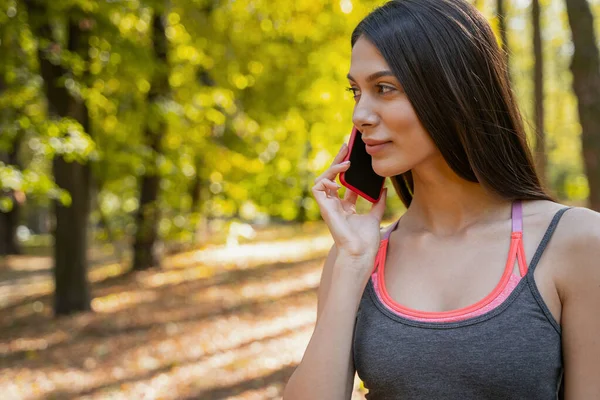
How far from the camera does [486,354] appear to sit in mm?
1674

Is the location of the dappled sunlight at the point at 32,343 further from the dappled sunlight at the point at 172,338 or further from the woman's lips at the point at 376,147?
the woman's lips at the point at 376,147

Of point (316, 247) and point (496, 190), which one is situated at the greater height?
point (496, 190)

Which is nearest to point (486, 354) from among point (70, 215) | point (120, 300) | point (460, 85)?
point (460, 85)

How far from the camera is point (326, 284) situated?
212cm

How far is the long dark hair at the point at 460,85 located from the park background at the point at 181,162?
199 cm

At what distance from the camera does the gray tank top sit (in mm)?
1664

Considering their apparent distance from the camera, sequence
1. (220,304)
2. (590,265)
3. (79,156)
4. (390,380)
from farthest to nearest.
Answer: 1. (220,304)
2. (79,156)
3. (390,380)
4. (590,265)

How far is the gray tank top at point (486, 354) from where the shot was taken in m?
1.66

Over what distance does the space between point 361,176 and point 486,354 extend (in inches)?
33.2

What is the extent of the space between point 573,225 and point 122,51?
28.2ft

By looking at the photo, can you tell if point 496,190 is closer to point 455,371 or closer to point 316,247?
point 455,371

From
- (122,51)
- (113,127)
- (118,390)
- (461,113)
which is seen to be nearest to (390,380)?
(461,113)

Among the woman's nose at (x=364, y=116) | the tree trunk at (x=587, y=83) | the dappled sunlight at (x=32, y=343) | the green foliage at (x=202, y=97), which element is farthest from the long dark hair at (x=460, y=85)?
the dappled sunlight at (x=32, y=343)

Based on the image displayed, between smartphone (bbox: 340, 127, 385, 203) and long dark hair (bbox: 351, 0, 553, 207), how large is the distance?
0.39 metres
